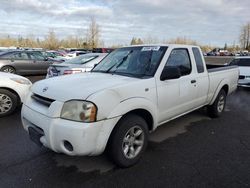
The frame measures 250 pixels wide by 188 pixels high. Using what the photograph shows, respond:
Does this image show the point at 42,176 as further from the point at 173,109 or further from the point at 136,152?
the point at 173,109

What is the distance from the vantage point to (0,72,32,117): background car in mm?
5449

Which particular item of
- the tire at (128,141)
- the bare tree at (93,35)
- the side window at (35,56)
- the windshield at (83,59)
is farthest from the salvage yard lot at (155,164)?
the bare tree at (93,35)

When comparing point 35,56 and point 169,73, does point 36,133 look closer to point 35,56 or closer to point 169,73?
point 169,73

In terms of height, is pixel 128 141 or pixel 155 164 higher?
pixel 128 141

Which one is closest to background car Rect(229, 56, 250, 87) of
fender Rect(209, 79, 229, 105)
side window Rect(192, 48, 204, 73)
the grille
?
fender Rect(209, 79, 229, 105)

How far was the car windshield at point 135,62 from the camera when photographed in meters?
3.74

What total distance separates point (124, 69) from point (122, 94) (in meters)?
1.08

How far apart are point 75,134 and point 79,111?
0.91 ft

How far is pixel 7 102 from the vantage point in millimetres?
5531

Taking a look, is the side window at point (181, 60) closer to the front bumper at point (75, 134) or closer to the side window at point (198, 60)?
the side window at point (198, 60)

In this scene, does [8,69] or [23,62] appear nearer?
[8,69]

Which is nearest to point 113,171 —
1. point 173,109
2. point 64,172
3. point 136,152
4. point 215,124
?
point 136,152

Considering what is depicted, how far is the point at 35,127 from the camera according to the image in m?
3.11

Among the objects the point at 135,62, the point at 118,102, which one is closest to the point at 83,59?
the point at 135,62
